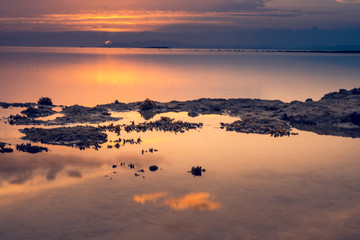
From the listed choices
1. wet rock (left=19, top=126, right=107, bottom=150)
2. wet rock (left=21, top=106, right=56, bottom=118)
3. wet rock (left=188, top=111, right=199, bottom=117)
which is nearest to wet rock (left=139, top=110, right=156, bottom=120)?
wet rock (left=188, top=111, right=199, bottom=117)

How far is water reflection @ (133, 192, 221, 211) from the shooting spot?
17.2 meters

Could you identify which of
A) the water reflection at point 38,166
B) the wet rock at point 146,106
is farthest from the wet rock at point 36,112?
the water reflection at point 38,166

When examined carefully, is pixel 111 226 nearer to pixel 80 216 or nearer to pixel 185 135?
pixel 80 216

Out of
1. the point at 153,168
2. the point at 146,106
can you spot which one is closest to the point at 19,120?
the point at 146,106

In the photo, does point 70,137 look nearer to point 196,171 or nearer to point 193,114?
point 196,171

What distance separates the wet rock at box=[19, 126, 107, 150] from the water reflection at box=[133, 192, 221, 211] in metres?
9.92

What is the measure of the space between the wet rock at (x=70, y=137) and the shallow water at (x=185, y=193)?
4.31 ft

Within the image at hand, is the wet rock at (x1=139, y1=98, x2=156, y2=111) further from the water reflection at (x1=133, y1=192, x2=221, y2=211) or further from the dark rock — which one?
the water reflection at (x1=133, y1=192, x2=221, y2=211)

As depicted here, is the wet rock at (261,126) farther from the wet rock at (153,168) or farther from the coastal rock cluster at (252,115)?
the wet rock at (153,168)

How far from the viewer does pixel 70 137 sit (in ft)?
93.9

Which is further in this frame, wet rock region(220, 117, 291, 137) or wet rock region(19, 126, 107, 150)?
wet rock region(220, 117, 291, 137)

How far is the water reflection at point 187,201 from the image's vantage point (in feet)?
56.3

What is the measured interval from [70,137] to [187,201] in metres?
13.8

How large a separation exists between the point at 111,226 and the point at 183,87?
6331 centimetres
